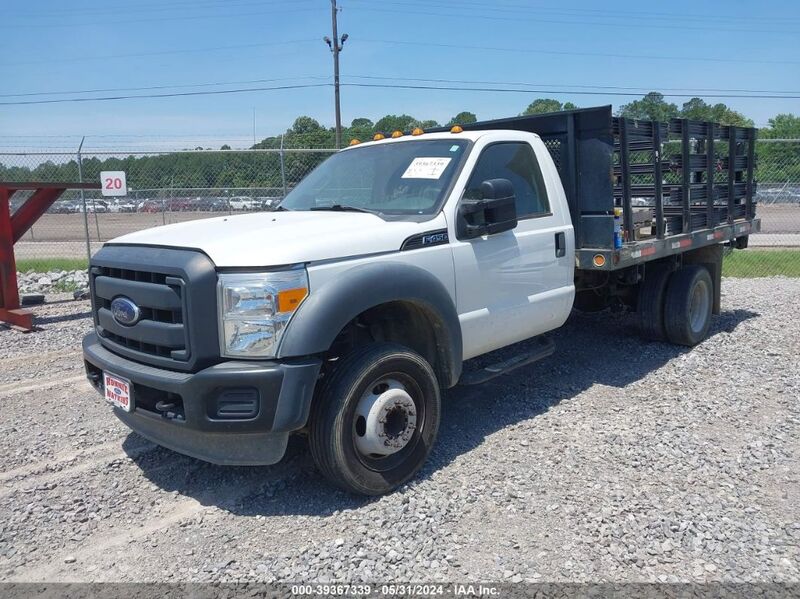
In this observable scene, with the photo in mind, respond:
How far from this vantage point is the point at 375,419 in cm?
Answer: 380

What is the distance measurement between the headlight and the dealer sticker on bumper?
75 cm

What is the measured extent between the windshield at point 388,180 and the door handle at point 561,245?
112 cm

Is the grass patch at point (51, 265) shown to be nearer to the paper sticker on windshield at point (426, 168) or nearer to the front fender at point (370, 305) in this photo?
the paper sticker on windshield at point (426, 168)

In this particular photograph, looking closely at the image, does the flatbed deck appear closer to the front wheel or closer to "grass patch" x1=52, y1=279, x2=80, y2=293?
the front wheel

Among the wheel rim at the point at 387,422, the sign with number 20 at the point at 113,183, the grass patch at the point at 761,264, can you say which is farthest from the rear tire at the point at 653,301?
the sign with number 20 at the point at 113,183

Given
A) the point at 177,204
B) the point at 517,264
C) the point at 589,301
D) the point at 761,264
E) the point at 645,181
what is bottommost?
the point at 761,264

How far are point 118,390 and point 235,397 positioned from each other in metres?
0.89

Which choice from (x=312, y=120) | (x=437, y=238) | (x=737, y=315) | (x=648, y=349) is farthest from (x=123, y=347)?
(x=312, y=120)

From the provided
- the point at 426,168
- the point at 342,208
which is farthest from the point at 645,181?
the point at 342,208

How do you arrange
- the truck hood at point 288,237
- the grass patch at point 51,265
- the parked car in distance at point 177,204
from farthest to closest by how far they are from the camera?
the parked car in distance at point 177,204, the grass patch at point 51,265, the truck hood at point 288,237

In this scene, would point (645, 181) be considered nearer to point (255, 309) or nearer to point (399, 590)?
point (255, 309)

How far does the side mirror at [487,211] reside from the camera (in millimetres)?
4387

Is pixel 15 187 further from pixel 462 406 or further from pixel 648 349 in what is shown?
pixel 648 349

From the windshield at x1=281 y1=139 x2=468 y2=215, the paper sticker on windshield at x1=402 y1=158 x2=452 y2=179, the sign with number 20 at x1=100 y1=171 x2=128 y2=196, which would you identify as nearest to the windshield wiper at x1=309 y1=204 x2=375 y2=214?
the windshield at x1=281 y1=139 x2=468 y2=215
